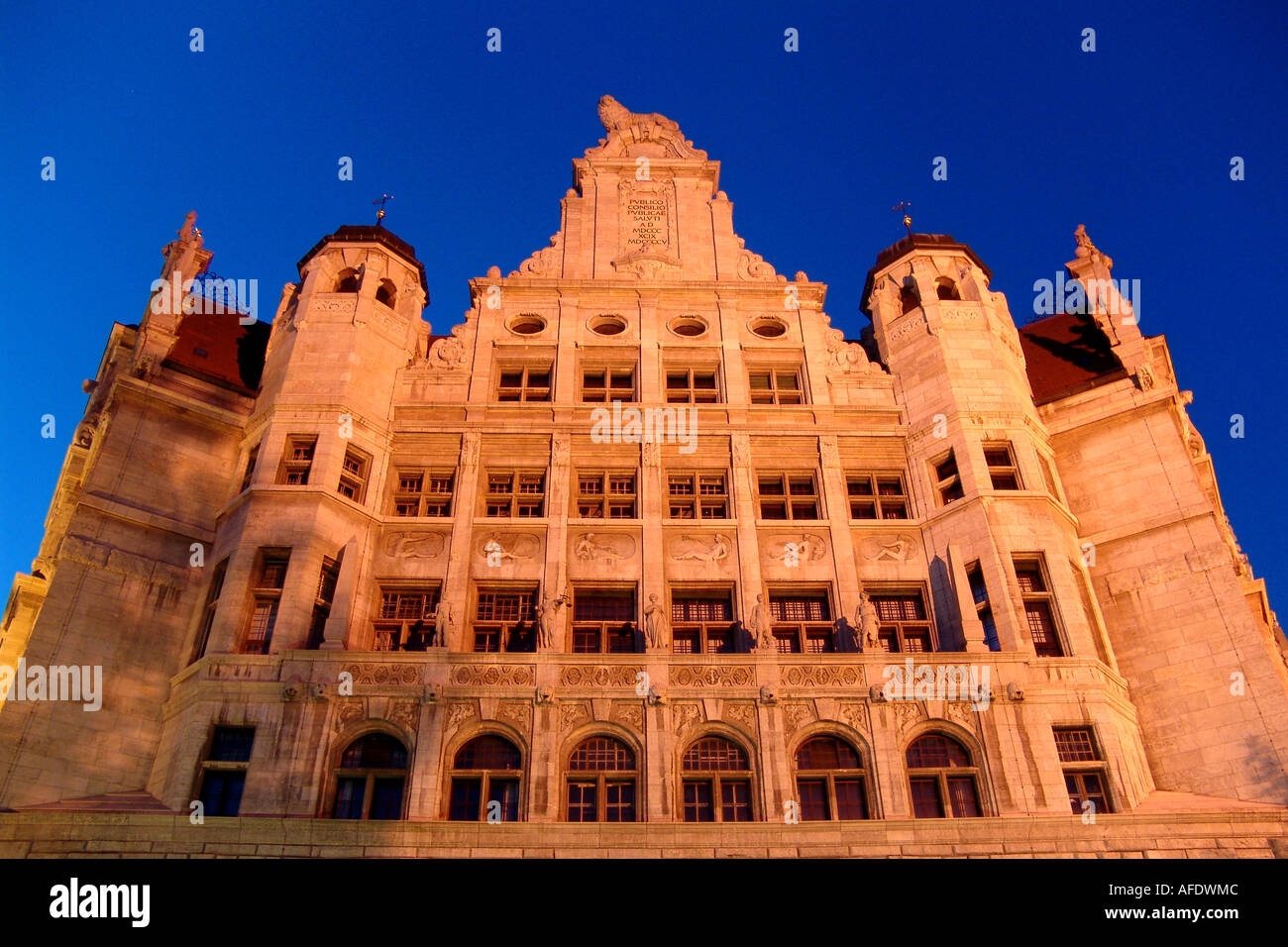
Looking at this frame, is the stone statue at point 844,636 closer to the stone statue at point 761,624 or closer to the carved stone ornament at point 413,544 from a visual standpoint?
the stone statue at point 761,624

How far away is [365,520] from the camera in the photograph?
2691 cm

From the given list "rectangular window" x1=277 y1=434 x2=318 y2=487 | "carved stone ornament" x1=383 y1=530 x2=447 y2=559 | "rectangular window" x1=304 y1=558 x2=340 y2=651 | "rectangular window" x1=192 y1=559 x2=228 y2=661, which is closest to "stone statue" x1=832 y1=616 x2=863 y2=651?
"carved stone ornament" x1=383 y1=530 x2=447 y2=559

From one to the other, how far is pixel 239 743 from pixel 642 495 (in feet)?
36.0

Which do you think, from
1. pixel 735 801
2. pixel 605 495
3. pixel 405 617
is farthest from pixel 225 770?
pixel 605 495

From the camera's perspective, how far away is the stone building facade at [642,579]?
22.1 metres

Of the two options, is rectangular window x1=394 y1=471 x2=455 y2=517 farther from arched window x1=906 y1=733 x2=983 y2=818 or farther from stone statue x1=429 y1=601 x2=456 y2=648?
arched window x1=906 y1=733 x2=983 y2=818

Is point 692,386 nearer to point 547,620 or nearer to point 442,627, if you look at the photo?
point 547,620

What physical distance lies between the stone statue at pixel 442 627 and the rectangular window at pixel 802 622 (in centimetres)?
738

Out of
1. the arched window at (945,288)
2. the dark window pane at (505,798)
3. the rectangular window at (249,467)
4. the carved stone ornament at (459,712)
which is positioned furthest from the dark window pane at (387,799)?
the arched window at (945,288)
